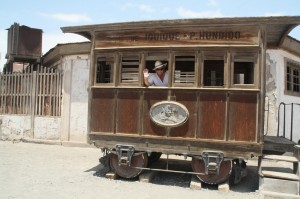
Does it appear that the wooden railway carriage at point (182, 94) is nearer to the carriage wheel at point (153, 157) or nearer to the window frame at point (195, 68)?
the window frame at point (195, 68)

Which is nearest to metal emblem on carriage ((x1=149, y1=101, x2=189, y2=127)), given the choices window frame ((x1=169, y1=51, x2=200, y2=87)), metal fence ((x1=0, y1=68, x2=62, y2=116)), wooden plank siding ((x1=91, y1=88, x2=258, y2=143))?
wooden plank siding ((x1=91, y1=88, x2=258, y2=143))

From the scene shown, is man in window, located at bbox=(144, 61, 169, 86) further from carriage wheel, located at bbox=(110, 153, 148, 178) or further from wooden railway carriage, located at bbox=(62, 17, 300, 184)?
carriage wheel, located at bbox=(110, 153, 148, 178)

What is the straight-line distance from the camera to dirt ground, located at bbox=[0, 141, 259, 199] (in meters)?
6.09

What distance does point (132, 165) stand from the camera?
741 cm

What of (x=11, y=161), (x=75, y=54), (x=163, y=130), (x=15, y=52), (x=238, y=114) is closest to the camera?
(x=238, y=114)

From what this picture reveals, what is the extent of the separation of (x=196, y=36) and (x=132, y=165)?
10.7ft

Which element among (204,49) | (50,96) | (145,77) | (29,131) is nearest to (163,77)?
(145,77)

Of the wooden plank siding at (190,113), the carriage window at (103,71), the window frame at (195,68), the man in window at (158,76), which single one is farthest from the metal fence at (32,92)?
the window frame at (195,68)

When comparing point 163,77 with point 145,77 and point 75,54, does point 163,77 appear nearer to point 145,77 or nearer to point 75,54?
point 145,77

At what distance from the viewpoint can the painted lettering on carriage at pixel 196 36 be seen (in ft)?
21.9

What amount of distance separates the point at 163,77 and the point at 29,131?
779cm

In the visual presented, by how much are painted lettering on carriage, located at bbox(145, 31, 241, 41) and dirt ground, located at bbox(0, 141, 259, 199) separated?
322 centimetres

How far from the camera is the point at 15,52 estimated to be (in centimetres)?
1371

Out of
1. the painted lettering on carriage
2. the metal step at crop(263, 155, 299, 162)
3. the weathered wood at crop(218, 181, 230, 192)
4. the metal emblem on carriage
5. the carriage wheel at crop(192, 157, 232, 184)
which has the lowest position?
the weathered wood at crop(218, 181, 230, 192)
